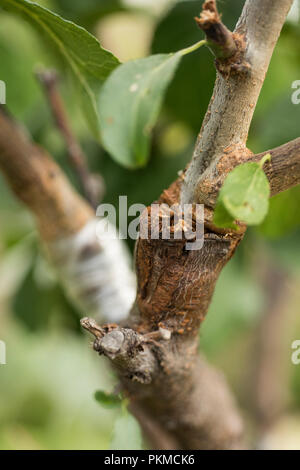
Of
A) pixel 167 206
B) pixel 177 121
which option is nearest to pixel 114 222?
pixel 177 121

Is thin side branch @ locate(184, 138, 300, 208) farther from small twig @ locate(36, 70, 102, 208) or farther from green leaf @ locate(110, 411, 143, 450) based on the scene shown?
small twig @ locate(36, 70, 102, 208)

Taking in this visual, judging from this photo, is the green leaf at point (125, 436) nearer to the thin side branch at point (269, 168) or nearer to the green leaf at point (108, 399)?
the green leaf at point (108, 399)

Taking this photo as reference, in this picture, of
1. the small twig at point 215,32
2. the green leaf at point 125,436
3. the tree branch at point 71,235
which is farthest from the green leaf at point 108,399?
the small twig at point 215,32

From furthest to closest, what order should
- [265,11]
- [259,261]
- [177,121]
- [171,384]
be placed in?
[259,261]
[177,121]
[171,384]
[265,11]

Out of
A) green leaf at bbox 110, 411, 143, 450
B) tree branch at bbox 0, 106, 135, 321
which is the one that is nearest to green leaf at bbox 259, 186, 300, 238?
tree branch at bbox 0, 106, 135, 321

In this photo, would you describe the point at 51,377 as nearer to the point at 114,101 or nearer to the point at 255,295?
the point at 255,295

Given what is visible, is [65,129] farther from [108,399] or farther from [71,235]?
[108,399]

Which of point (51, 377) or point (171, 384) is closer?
point (171, 384)
